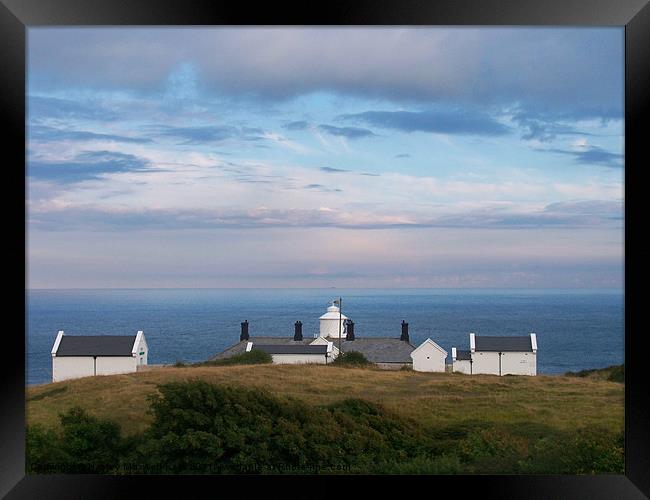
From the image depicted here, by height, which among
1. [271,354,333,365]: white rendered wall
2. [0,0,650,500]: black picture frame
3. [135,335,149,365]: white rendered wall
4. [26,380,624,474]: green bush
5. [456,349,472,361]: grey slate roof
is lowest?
[26,380,624,474]: green bush

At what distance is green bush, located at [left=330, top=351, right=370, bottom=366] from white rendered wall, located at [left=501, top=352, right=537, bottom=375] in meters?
1.41

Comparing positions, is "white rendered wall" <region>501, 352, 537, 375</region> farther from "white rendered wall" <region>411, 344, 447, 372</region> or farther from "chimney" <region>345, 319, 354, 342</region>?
"chimney" <region>345, 319, 354, 342</region>

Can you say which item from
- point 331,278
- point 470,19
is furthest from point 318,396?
point 470,19

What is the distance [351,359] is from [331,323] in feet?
2.18

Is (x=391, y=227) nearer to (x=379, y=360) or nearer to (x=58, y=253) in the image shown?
(x=379, y=360)

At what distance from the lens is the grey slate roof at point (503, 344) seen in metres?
6.53

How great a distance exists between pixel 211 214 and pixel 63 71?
92.0 inches

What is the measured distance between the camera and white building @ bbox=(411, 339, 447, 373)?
673 centimetres

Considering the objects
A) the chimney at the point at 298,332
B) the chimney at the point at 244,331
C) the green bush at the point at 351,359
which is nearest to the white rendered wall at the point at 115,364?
the chimney at the point at 244,331

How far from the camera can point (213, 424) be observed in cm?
422

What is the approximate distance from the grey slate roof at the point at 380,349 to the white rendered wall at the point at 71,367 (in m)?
2.60

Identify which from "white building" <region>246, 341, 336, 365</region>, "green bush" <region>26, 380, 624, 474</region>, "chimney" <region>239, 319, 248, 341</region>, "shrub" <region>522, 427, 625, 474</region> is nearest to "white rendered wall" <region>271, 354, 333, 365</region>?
"white building" <region>246, 341, 336, 365</region>

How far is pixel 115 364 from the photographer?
20.3 feet

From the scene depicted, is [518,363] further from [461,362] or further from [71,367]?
[71,367]
